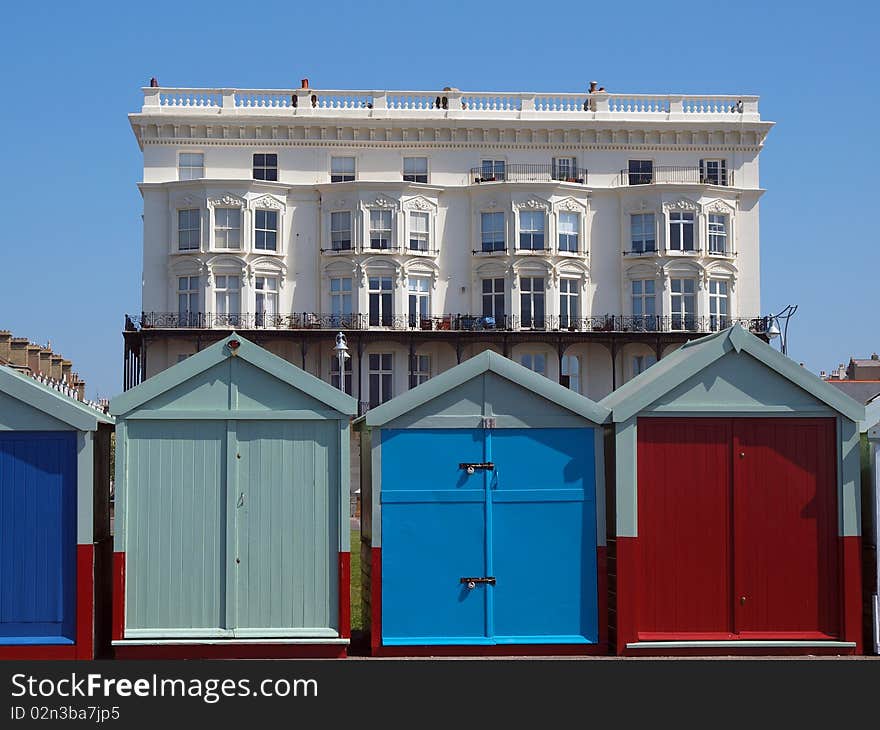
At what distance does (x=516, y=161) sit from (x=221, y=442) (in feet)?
172

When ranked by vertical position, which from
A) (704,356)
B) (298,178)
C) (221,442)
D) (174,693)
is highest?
(298,178)

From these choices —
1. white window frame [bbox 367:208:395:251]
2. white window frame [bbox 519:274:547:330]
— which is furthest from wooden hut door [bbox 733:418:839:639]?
white window frame [bbox 519:274:547:330]

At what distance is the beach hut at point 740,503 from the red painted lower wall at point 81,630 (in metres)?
5.81

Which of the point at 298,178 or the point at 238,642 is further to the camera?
the point at 298,178


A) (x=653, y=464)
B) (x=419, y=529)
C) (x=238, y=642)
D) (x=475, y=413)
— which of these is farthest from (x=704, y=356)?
(x=238, y=642)

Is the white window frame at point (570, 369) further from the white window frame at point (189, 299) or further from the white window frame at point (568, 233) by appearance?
the white window frame at point (189, 299)

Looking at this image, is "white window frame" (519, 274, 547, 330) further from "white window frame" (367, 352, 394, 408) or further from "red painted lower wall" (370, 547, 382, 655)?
"red painted lower wall" (370, 547, 382, 655)

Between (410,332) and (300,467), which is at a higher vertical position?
(410,332)

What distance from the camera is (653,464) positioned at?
1405cm

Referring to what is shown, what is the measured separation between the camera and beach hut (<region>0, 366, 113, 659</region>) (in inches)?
531

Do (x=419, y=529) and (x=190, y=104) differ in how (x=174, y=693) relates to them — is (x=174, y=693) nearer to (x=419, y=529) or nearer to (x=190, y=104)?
(x=419, y=529)

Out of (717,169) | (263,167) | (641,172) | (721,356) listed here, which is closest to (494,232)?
(641,172)

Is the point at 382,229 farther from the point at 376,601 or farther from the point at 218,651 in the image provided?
the point at 218,651

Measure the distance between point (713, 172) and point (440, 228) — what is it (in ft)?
48.9
